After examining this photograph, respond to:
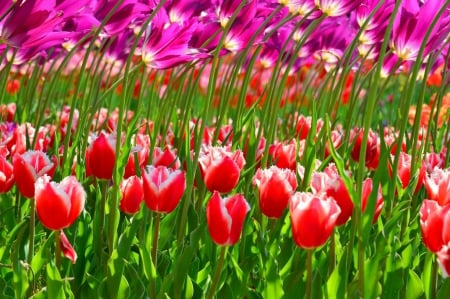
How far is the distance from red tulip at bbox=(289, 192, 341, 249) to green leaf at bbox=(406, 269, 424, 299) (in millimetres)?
246

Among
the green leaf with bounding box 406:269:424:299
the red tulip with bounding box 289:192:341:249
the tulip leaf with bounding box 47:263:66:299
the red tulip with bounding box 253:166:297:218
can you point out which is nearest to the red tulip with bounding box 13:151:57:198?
the tulip leaf with bounding box 47:263:66:299

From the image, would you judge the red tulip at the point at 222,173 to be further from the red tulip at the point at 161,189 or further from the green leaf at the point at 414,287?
the green leaf at the point at 414,287

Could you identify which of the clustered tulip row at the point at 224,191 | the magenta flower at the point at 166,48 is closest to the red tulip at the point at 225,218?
the clustered tulip row at the point at 224,191

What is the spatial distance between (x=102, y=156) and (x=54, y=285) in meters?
0.32

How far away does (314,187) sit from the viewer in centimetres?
133

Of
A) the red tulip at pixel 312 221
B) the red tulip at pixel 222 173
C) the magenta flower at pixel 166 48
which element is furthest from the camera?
the magenta flower at pixel 166 48

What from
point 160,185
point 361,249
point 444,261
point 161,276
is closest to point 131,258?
point 161,276

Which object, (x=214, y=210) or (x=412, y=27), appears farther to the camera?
(x=412, y=27)

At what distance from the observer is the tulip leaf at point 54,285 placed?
1.26 meters

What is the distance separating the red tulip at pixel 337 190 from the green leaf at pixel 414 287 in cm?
14

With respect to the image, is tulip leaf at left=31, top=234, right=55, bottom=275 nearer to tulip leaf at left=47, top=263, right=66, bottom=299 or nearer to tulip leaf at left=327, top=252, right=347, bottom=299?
tulip leaf at left=47, top=263, right=66, bottom=299

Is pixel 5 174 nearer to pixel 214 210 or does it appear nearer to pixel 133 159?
pixel 133 159

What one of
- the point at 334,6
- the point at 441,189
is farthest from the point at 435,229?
the point at 334,6

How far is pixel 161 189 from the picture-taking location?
4.38 feet
